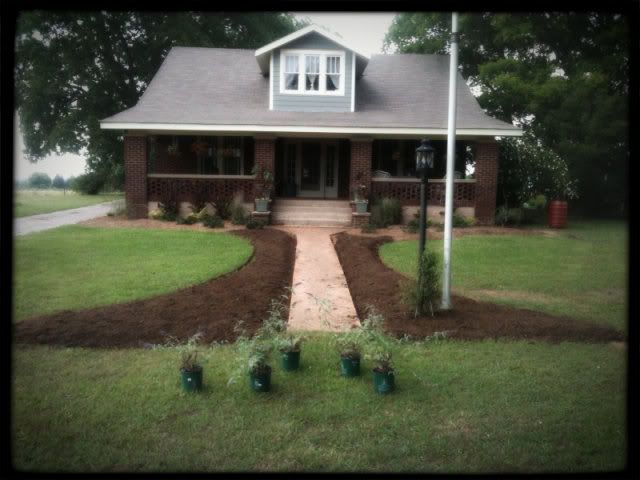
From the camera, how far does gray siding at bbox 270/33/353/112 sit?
60.0ft

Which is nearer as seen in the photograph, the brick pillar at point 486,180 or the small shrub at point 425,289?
the small shrub at point 425,289

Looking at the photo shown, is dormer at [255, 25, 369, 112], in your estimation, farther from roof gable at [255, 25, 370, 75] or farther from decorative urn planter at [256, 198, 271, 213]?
decorative urn planter at [256, 198, 271, 213]

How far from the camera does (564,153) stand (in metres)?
19.1

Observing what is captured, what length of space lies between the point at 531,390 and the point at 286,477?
270 centimetres

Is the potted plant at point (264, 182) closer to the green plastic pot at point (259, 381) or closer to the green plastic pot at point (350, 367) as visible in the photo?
the green plastic pot at point (350, 367)

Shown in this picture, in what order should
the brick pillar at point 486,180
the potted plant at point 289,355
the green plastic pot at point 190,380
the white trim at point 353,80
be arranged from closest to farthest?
the green plastic pot at point 190,380, the potted plant at point 289,355, the brick pillar at point 486,180, the white trim at point 353,80

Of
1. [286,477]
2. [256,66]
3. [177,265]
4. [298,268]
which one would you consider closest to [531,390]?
[286,477]

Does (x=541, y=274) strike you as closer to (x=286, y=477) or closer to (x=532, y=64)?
(x=286, y=477)

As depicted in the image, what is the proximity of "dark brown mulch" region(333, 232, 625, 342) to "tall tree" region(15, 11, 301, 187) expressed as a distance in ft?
76.3

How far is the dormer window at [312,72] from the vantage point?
18.3 m

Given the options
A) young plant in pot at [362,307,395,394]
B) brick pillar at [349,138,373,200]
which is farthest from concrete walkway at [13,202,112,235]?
young plant in pot at [362,307,395,394]

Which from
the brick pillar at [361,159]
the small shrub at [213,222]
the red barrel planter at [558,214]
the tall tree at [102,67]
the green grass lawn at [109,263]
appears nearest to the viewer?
the green grass lawn at [109,263]

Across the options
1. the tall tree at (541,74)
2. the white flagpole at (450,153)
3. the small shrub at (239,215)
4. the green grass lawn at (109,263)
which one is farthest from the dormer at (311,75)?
the white flagpole at (450,153)

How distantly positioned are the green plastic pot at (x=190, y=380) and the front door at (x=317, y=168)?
16479 mm
